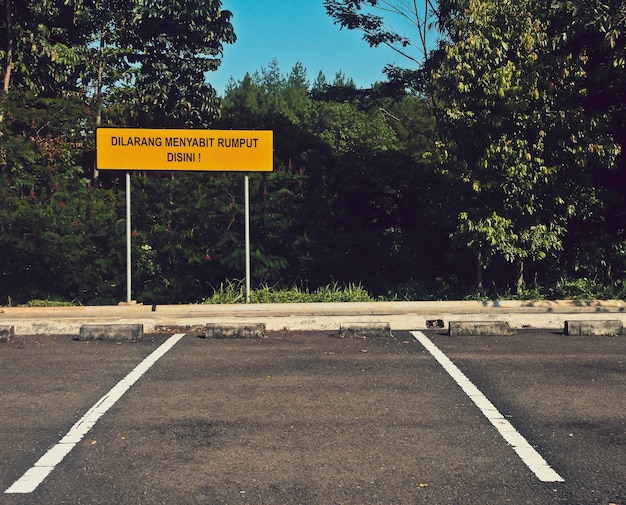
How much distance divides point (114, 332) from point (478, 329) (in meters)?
5.01

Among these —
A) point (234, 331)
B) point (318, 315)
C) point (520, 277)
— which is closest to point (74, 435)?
point (234, 331)

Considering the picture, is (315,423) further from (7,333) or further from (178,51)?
(178,51)

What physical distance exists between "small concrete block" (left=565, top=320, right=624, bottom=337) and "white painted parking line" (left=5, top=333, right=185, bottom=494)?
18.5 feet

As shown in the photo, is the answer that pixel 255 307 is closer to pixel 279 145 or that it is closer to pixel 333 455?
pixel 279 145

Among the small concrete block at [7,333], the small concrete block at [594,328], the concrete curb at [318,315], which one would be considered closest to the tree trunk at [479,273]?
the concrete curb at [318,315]

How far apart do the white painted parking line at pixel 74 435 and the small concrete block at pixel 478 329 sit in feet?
13.4

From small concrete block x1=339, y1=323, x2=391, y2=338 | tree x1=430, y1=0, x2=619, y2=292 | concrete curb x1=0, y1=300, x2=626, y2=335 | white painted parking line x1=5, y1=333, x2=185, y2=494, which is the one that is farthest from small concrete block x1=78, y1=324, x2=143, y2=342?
tree x1=430, y1=0, x2=619, y2=292

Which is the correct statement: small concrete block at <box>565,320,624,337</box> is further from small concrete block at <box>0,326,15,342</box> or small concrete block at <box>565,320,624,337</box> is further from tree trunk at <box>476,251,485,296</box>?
small concrete block at <box>0,326,15,342</box>

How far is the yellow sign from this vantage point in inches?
507

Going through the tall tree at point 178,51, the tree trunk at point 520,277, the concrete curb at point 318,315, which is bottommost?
the concrete curb at point 318,315

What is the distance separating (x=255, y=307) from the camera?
12555 millimetres

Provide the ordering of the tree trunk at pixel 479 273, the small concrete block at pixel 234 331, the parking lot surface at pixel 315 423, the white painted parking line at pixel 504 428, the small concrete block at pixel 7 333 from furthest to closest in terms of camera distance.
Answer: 1. the tree trunk at pixel 479 273
2. the small concrete block at pixel 234 331
3. the small concrete block at pixel 7 333
4. the white painted parking line at pixel 504 428
5. the parking lot surface at pixel 315 423

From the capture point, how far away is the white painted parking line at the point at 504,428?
4906 millimetres

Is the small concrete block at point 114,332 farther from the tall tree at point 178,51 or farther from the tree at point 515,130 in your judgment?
the tall tree at point 178,51
